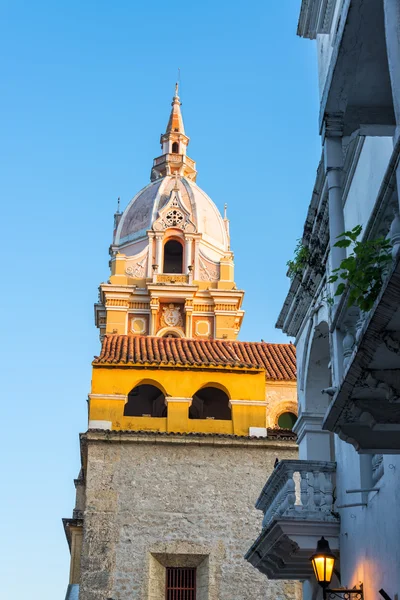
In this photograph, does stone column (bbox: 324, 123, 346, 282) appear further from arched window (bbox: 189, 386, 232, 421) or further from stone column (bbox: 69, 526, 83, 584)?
stone column (bbox: 69, 526, 83, 584)

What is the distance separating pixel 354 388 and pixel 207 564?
17.1m

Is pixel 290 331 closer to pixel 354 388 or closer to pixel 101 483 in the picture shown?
pixel 101 483

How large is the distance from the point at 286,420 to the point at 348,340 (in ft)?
71.1

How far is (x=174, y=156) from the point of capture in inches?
2164

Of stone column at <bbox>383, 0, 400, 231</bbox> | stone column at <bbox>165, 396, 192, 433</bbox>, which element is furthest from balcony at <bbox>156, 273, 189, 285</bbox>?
stone column at <bbox>383, 0, 400, 231</bbox>

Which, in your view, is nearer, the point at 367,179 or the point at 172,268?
the point at 367,179

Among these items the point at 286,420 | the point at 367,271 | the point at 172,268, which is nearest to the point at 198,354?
the point at 286,420

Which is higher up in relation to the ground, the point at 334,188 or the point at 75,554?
the point at 334,188

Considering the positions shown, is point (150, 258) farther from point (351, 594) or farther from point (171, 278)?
point (351, 594)

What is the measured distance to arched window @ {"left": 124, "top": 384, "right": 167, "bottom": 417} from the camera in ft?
94.4

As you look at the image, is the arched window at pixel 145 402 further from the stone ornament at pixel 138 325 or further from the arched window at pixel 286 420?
the stone ornament at pixel 138 325

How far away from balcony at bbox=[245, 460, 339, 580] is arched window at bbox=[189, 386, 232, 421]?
12.6 m

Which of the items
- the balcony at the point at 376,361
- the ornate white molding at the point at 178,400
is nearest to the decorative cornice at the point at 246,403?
the ornate white molding at the point at 178,400

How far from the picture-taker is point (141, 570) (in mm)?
24000
